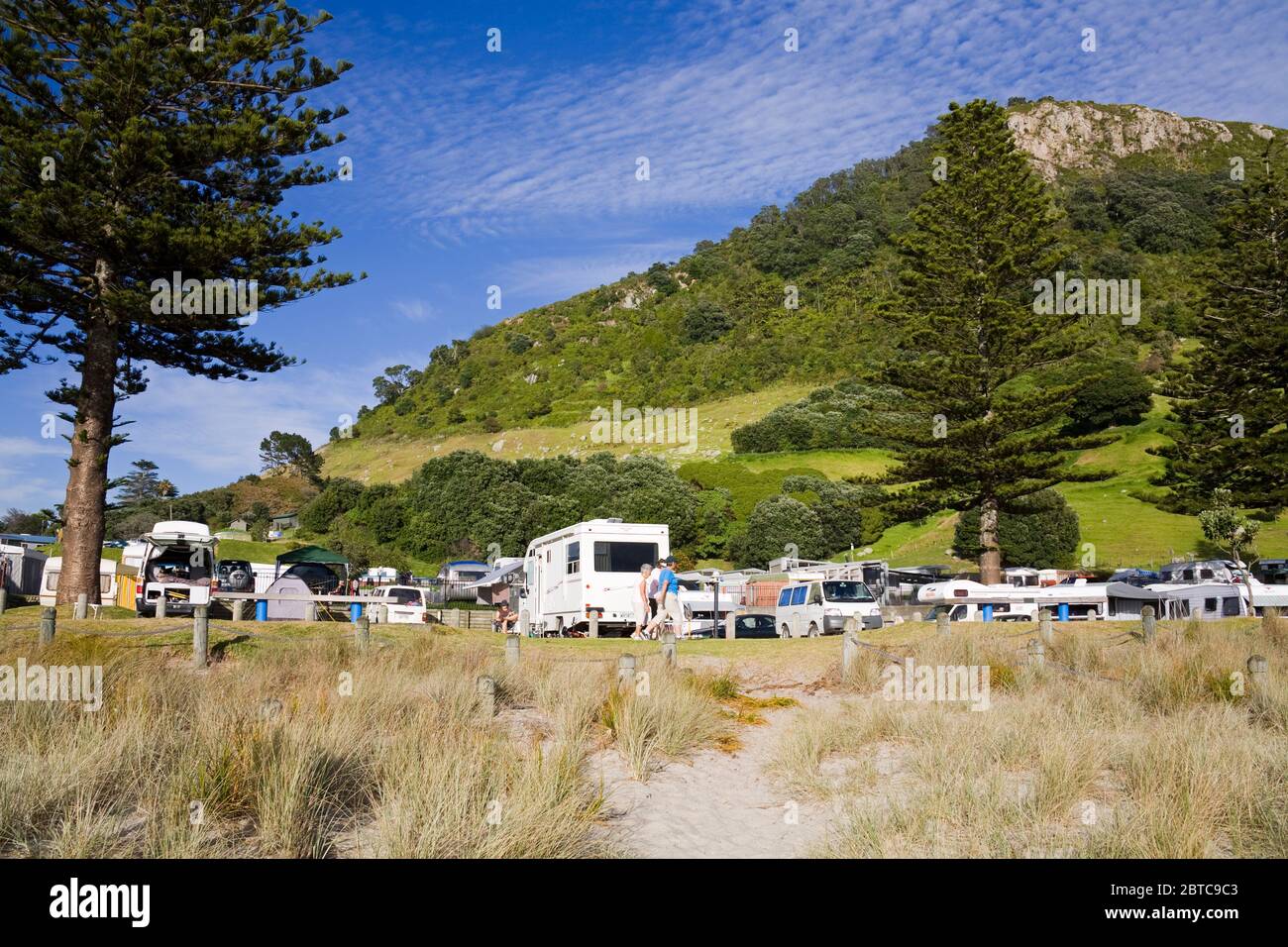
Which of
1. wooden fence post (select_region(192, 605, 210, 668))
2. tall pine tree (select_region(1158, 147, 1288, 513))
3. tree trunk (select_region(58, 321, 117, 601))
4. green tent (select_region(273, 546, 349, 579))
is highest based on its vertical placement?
tall pine tree (select_region(1158, 147, 1288, 513))

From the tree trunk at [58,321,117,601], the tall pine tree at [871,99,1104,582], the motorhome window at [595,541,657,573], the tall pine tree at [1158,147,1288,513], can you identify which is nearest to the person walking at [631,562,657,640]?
the motorhome window at [595,541,657,573]

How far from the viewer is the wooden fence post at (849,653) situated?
13.5m

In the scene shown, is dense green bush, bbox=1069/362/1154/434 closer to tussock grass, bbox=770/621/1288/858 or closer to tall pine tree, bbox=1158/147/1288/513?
tall pine tree, bbox=1158/147/1288/513

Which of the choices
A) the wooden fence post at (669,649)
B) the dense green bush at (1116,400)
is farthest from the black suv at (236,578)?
the dense green bush at (1116,400)

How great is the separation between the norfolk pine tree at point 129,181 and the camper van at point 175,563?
444 centimetres

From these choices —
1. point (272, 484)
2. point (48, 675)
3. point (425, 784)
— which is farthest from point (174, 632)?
point (272, 484)

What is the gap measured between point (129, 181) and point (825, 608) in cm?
1699

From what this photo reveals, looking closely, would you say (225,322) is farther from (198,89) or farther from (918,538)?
(918,538)

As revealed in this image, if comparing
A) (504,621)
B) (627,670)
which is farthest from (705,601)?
(627,670)

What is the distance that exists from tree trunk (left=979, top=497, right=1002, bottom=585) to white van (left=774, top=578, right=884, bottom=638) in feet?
25.0

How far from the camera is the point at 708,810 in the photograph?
790 cm

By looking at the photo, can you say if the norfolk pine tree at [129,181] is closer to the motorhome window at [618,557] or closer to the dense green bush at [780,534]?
the motorhome window at [618,557]

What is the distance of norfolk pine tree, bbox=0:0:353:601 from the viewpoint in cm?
1677

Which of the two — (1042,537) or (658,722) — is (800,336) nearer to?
(1042,537)
